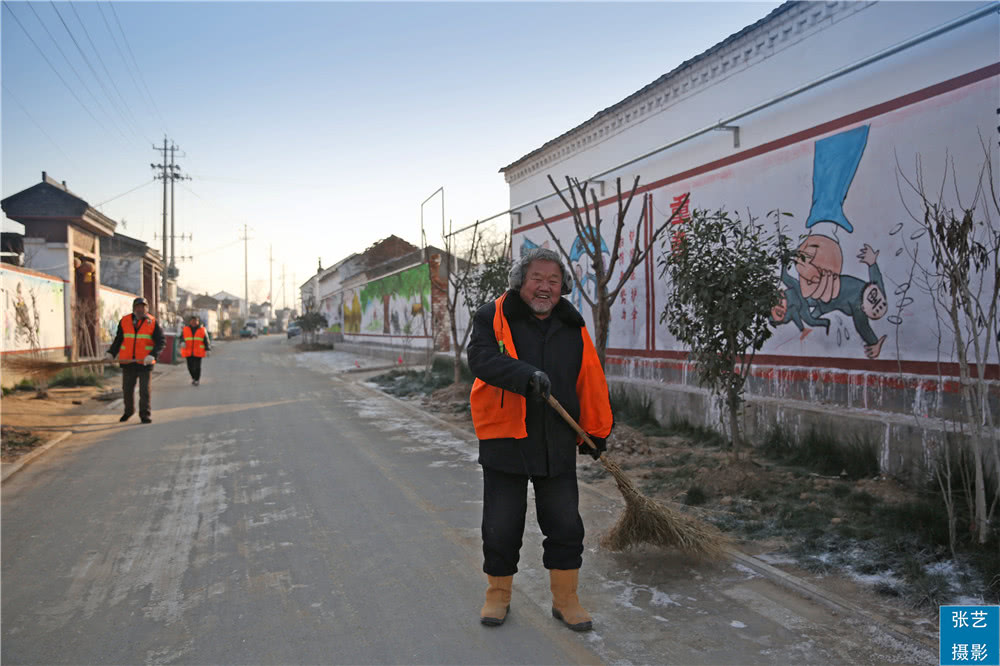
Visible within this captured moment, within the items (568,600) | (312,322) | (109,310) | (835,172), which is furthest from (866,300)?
(312,322)

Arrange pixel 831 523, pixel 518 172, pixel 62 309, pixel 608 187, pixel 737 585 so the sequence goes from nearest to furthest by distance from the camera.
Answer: pixel 737 585
pixel 831 523
pixel 608 187
pixel 518 172
pixel 62 309

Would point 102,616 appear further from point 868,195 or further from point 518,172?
point 518,172

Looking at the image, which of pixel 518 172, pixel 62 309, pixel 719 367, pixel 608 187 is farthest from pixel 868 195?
pixel 62 309

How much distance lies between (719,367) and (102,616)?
521cm

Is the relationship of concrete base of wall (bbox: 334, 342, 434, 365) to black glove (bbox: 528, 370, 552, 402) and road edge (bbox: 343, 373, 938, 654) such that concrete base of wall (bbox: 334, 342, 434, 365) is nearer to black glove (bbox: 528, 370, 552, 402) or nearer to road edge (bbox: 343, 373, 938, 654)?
road edge (bbox: 343, 373, 938, 654)

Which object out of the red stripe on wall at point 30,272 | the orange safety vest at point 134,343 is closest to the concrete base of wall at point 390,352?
the orange safety vest at point 134,343

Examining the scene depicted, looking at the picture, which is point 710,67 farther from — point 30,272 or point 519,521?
point 30,272

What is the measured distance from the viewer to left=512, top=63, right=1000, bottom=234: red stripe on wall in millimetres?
6116

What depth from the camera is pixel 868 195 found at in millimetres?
7059

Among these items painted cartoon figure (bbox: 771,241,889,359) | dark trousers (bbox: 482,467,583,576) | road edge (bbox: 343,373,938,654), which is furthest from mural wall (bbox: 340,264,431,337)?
dark trousers (bbox: 482,467,583,576)

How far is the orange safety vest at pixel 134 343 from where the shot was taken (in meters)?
10.7

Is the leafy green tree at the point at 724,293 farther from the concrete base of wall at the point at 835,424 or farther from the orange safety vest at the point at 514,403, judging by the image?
the orange safety vest at the point at 514,403

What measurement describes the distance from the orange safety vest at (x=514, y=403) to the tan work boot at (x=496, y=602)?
0.79 meters

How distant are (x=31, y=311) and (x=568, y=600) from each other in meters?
16.6
